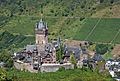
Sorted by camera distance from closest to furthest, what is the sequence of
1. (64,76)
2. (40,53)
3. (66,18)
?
(64,76), (40,53), (66,18)

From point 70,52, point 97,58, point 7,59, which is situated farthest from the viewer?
point 97,58

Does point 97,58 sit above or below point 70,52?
below

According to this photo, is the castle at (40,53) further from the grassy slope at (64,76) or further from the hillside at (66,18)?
the hillside at (66,18)

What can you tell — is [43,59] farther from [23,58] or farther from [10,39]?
[10,39]

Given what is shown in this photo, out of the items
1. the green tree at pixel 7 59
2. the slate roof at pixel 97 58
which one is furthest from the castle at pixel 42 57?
the slate roof at pixel 97 58

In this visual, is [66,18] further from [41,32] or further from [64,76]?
[64,76]

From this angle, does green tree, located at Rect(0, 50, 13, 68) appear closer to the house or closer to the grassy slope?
the grassy slope

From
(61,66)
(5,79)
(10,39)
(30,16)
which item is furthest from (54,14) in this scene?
(5,79)

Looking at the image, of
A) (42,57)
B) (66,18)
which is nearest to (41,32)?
(42,57)

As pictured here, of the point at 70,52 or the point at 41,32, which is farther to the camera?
the point at 70,52
